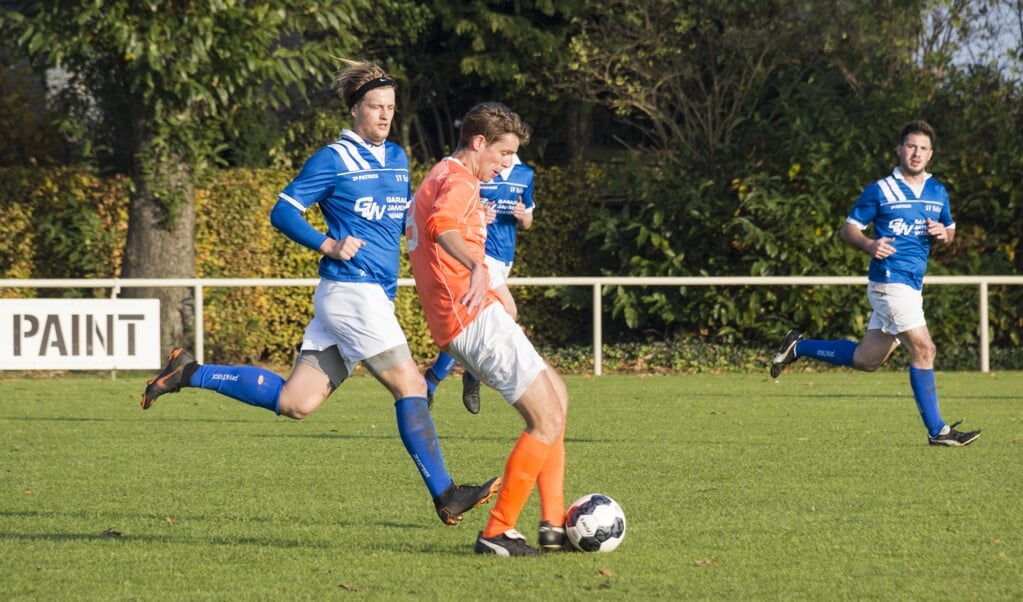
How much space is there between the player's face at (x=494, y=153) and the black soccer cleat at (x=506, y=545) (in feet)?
4.70

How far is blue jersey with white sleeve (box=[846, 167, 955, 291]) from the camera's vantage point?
955 centimetres

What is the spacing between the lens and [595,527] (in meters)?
5.67

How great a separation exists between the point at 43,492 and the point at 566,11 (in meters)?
13.7

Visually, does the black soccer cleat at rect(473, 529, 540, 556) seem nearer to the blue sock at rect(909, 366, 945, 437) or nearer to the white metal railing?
the blue sock at rect(909, 366, 945, 437)

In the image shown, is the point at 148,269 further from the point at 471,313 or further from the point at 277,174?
the point at 471,313

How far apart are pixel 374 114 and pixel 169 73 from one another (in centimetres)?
900

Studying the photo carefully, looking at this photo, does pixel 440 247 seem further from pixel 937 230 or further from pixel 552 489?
pixel 937 230

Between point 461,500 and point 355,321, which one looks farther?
point 355,321

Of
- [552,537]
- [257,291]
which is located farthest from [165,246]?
[552,537]

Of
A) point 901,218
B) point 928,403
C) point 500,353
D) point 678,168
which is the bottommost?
point 928,403

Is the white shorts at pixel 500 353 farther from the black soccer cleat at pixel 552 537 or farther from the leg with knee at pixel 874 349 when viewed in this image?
the leg with knee at pixel 874 349

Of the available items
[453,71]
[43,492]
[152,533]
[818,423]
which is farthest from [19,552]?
[453,71]

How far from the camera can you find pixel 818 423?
10766mm

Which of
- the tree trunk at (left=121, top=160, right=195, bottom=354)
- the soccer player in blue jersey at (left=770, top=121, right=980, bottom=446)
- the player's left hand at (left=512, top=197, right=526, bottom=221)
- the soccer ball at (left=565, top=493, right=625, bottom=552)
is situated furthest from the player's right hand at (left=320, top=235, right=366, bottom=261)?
the tree trunk at (left=121, top=160, right=195, bottom=354)
